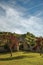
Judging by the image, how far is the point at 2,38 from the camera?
250 ft

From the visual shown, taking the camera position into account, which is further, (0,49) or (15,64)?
(0,49)

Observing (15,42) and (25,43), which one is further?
(25,43)

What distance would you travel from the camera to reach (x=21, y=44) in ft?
298

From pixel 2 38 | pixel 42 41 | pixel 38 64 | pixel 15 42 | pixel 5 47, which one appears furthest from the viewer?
pixel 5 47

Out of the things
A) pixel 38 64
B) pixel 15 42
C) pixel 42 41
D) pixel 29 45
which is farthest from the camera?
pixel 29 45

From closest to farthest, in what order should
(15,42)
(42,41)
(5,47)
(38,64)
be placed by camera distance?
(38,64), (42,41), (15,42), (5,47)

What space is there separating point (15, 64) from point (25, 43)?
50.1m

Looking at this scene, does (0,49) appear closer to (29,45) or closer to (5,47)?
(5,47)

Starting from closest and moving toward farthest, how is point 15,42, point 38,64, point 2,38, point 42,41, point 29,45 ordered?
1. point 38,64
2. point 42,41
3. point 15,42
4. point 2,38
5. point 29,45

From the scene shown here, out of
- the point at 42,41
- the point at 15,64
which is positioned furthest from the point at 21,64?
the point at 42,41

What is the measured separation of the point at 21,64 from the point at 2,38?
3691 cm

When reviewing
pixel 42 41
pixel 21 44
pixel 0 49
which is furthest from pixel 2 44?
pixel 42 41

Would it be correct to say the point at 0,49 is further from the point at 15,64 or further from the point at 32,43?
the point at 15,64

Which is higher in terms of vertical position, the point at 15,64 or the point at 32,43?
the point at 32,43
